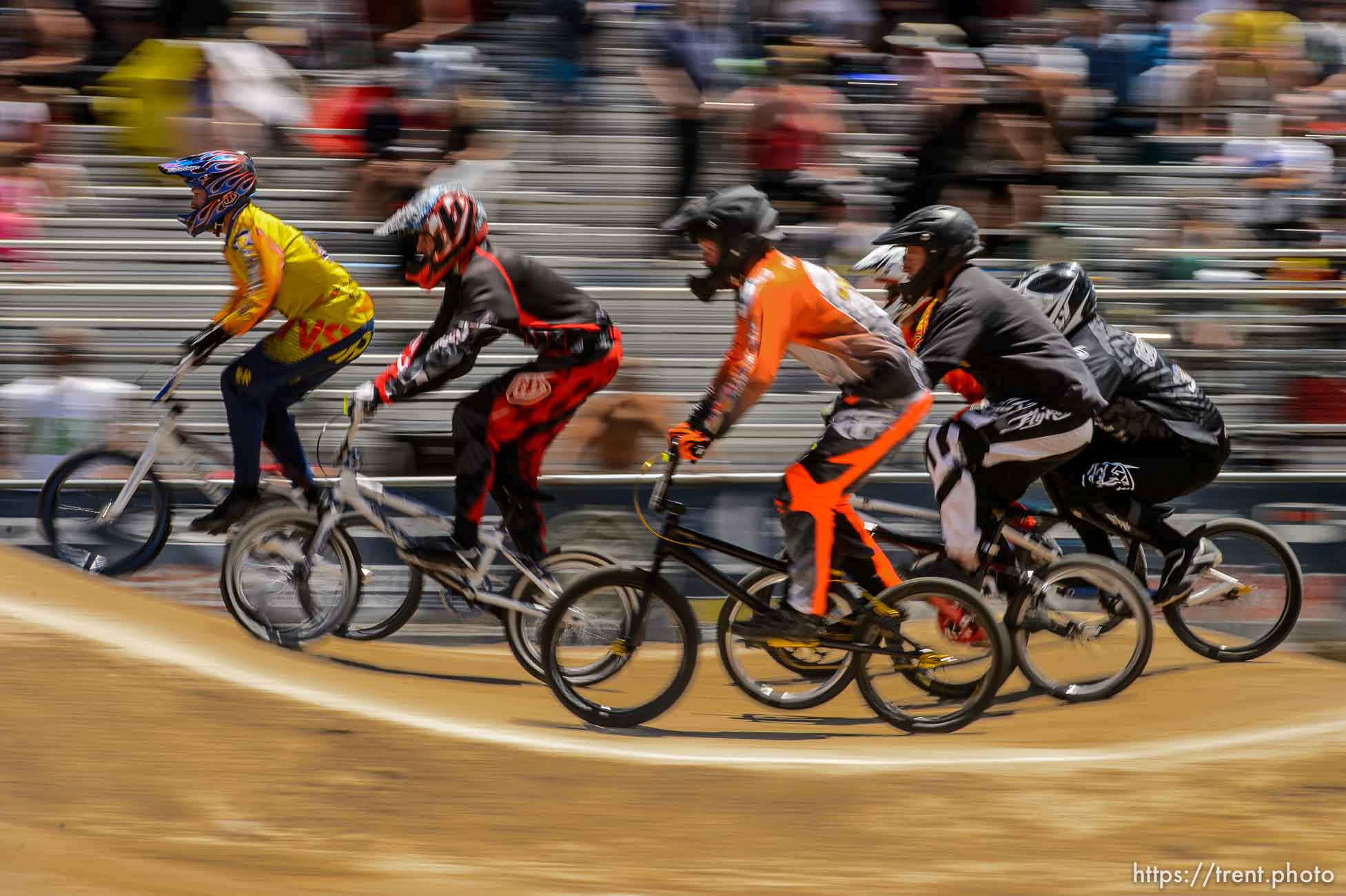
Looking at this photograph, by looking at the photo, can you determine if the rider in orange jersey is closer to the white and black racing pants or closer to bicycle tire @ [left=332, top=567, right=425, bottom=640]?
the white and black racing pants

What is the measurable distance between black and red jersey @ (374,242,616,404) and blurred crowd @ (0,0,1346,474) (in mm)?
2753

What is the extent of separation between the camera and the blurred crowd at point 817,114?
9.70m

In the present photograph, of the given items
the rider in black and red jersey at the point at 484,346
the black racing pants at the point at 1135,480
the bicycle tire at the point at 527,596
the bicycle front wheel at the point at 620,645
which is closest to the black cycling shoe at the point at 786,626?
the bicycle front wheel at the point at 620,645

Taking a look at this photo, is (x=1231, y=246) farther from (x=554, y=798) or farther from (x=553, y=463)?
(x=554, y=798)

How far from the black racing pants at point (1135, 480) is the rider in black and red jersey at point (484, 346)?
Answer: 2358 millimetres

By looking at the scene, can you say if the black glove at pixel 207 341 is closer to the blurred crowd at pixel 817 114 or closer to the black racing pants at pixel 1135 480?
the blurred crowd at pixel 817 114

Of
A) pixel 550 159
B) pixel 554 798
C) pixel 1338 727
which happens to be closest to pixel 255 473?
pixel 554 798

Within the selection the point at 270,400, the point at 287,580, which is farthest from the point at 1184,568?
the point at 270,400

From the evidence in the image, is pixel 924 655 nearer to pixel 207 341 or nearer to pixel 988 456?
pixel 988 456

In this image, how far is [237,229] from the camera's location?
7465mm

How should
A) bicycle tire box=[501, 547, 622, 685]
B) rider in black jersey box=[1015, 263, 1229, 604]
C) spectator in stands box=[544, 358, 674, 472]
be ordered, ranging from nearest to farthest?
bicycle tire box=[501, 547, 622, 685] < rider in black jersey box=[1015, 263, 1229, 604] < spectator in stands box=[544, 358, 674, 472]

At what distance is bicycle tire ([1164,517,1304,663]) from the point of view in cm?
723

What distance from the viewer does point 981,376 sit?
6746 mm

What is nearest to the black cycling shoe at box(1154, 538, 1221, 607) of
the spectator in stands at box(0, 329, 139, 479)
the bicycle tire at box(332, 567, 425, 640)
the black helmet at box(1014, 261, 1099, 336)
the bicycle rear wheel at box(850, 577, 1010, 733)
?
the black helmet at box(1014, 261, 1099, 336)
